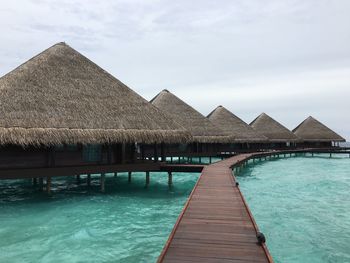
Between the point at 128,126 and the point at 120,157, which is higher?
the point at 128,126

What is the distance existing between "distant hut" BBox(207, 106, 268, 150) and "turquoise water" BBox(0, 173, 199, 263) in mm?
17197

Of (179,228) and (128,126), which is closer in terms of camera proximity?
(179,228)

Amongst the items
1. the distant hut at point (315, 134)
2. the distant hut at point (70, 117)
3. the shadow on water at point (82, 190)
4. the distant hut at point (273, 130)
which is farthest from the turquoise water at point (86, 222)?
the distant hut at point (315, 134)

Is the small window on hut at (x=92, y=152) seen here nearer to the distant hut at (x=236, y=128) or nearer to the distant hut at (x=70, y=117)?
the distant hut at (x=70, y=117)

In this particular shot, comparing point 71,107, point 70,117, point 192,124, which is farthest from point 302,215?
point 192,124

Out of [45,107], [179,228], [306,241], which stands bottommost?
[306,241]

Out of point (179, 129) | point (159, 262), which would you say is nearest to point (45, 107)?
point (179, 129)

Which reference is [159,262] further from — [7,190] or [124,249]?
[7,190]

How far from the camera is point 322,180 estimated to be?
2402 cm

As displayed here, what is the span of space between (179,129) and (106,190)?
210 inches

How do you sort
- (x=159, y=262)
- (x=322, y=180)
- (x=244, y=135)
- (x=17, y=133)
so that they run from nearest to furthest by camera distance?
(x=159, y=262) < (x=17, y=133) < (x=322, y=180) < (x=244, y=135)

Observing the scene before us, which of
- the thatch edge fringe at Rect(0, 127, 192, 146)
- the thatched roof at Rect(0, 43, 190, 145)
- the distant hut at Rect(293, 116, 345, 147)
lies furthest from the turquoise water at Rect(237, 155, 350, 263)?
the distant hut at Rect(293, 116, 345, 147)

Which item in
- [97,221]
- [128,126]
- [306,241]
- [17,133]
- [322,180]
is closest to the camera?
[306,241]

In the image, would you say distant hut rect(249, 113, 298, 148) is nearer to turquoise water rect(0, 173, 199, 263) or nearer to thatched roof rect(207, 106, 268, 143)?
thatched roof rect(207, 106, 268, 143)
